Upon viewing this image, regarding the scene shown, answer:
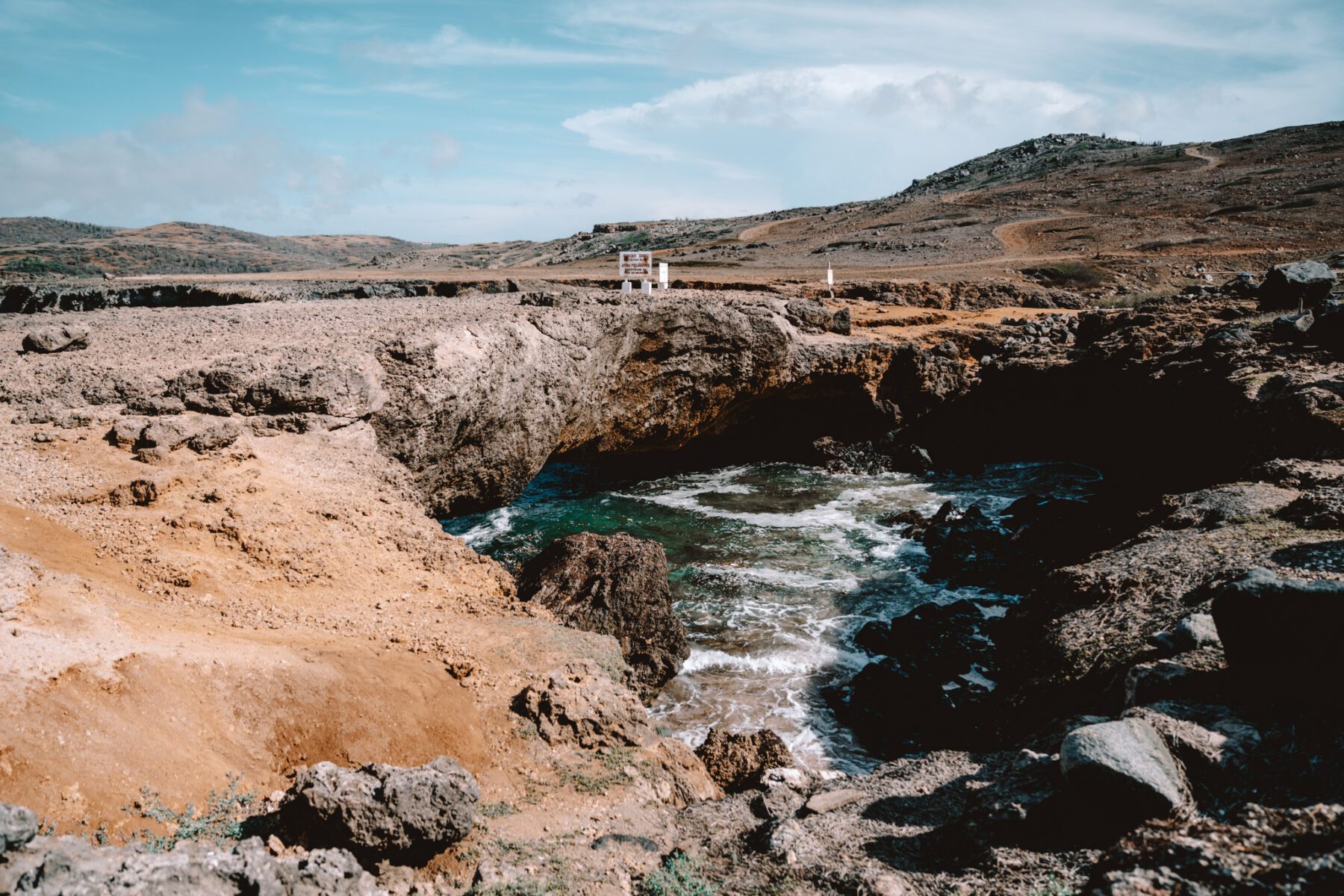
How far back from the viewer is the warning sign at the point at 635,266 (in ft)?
58.9

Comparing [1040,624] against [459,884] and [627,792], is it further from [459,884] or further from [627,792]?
[459,884]

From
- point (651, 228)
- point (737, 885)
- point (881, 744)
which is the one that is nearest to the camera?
point (737, 885)

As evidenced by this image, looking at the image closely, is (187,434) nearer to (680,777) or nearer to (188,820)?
(188,820)

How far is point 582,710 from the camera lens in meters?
6.37

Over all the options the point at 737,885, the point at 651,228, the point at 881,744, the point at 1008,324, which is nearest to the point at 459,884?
the point at 737,885

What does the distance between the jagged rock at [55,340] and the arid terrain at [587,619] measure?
0.04 m

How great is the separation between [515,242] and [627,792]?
8395 cm

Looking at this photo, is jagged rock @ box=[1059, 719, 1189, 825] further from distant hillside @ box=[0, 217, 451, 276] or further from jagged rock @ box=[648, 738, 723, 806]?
distant hillside @ box=[0, 217, 451, 276]

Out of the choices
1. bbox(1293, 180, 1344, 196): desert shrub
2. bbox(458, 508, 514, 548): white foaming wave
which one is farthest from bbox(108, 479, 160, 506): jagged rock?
bbox(1293, 180, 1344, 196): desert shrub

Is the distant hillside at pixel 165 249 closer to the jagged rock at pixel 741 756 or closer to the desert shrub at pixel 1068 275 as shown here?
the jagged rock at pixel 741 756

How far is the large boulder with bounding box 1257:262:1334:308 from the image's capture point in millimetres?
17781

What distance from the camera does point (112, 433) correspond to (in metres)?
8.20

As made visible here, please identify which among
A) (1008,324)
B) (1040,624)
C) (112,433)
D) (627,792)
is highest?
(1008,324)

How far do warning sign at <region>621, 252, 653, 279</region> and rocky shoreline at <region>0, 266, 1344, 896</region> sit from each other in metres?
1.85
